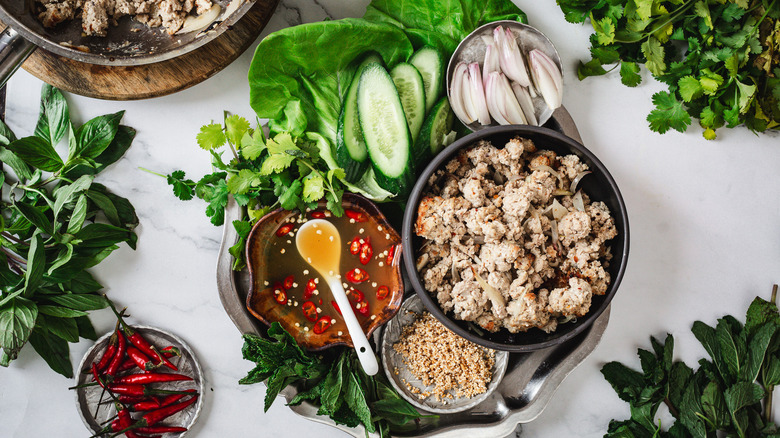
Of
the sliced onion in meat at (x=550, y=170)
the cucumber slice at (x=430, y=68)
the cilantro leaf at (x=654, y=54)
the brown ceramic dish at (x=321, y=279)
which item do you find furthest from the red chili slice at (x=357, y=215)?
the cilantro leaf at (x=654, y=54)

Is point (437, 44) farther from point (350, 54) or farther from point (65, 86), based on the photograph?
point (65, 86)

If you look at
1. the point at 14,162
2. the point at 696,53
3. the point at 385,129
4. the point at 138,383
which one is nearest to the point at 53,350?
the point at 138,383

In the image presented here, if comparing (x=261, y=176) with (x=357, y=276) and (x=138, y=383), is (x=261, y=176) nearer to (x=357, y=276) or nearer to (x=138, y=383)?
(x=357, y=276)

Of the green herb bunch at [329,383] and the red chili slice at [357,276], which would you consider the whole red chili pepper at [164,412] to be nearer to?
the green herb bunch at [329,383]

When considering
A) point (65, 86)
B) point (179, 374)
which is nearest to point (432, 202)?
point (179, 374)

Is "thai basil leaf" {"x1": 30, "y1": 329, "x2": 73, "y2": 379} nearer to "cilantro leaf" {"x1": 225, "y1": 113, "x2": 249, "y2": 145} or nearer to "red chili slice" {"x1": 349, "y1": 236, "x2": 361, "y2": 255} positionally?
"cilantro leaf" {"x1": 225, "y1": 113, "x2": 249, "y2": 145}

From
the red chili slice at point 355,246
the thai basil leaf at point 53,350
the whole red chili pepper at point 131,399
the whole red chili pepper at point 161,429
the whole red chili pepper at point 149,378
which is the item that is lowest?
the whole red chili pepper at point 161,429

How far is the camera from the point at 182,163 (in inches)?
89.1

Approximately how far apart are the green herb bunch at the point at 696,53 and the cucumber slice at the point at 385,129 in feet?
2.72

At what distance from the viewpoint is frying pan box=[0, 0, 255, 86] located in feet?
6.02

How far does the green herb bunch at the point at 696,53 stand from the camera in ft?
6.82

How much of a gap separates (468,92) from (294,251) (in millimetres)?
890

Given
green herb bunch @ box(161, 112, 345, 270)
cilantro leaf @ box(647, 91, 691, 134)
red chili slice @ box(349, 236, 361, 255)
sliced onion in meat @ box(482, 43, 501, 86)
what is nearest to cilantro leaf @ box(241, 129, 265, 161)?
green herb bunch @ box(161, 112, 345, 270)

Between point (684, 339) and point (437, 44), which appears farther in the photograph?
point (684, 339)
